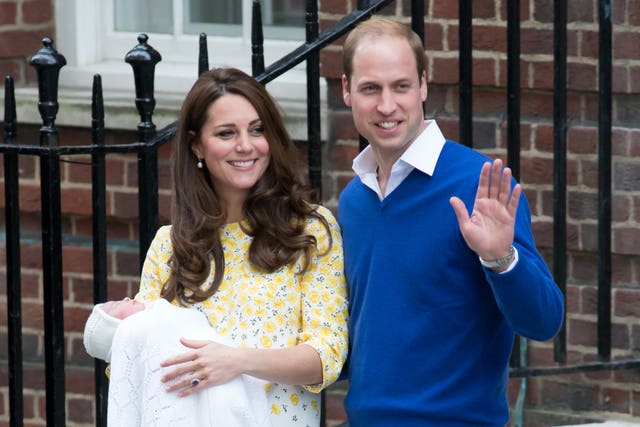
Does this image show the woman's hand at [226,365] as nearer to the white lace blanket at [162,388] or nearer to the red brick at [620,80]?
the white lace blanket at [162,388]

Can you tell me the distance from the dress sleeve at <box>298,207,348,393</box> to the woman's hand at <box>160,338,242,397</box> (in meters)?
0.19

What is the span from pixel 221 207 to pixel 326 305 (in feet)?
1.12

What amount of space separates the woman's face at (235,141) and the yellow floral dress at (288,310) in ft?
0.49

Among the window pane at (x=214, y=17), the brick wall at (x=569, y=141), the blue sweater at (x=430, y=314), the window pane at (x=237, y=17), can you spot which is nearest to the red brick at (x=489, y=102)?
the brick wall at (x=569, y=141)

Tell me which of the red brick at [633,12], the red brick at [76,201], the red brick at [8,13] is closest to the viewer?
the red brick at [633,12]

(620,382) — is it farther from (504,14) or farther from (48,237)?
(48,237)

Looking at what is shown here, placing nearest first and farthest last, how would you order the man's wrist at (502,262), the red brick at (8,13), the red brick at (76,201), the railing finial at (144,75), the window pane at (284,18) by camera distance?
1. the man's wrist at (502,262)
2. the railing finial at (144,75)
3. the red brick at (76,201)
4. the window pane at (284,18)
5. the red brick at (8,13)

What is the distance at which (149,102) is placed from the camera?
368 centimetres

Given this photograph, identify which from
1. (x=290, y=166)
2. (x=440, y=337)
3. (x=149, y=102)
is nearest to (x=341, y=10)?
(x=149, y=102)

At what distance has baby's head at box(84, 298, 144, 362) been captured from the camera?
2.98m

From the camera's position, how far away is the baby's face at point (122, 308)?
2998mm

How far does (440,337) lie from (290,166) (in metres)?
0.55

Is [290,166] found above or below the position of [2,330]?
above

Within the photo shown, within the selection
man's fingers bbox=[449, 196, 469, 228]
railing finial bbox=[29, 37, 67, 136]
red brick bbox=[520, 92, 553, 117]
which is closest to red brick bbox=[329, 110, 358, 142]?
red brick bbox=[520, 92, 553, 117]
